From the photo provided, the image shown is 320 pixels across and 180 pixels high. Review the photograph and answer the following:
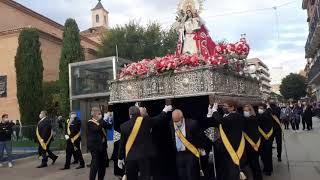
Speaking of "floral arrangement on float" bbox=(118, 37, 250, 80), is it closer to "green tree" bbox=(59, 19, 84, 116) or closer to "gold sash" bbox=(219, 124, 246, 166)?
"gold sash" bbox=(219, 124, 246, 166)

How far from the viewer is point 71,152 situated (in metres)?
12.8

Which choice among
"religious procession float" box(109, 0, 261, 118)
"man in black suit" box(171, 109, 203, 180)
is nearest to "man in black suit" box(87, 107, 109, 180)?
"religious procession float" box(109, 0, 261, 118)

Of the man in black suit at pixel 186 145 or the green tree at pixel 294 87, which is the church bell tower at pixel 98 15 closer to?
the green tree at pixel 294 87

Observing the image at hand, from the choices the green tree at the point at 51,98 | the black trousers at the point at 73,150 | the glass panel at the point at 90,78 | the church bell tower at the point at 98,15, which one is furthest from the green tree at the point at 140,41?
the church bell tower at the point at 98,15

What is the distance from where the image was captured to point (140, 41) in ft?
117

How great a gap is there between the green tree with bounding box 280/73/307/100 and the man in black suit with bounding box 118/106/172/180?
2763 inches

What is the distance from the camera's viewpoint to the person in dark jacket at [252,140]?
8188 millimetres

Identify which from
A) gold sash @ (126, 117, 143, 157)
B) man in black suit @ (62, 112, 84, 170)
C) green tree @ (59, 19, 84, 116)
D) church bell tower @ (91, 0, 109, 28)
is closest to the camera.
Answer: gold sash @ (126, 117, 143, 157)

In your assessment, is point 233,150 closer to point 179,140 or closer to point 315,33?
point 179,140

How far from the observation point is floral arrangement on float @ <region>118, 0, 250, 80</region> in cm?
Answer: 800

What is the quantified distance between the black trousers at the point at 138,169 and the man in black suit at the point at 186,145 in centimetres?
59

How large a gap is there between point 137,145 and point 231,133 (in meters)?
1.77

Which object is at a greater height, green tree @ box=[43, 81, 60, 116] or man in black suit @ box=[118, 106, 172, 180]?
green tree @ box=[43, 81, 60, 116]

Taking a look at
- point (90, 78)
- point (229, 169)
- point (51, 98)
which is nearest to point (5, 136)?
point (90, 78)
